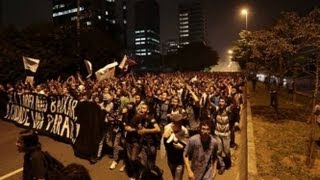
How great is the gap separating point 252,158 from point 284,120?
28.3ft

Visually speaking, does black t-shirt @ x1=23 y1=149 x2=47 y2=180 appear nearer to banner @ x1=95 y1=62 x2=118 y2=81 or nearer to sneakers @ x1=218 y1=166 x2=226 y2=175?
sneakers @ x1=218 y1=166 x2=226 y2=175

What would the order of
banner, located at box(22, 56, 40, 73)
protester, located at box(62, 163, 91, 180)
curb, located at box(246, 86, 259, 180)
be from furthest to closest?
banner, located at box(22, 56, 40, 73) → curb, located at box(246, 86, 259, 180) → protester, located at box(62, 163, 91, 180)

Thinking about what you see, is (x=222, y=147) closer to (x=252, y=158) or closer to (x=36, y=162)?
(x=252, y=158)

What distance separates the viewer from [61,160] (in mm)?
11055

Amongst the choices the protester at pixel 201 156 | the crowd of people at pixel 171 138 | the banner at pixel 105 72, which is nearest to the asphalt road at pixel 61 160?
the crowd of people at pixel 171 138

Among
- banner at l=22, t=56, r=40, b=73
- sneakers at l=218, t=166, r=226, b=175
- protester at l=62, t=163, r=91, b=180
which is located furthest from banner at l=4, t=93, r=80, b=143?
protester at l=62, t=163, r=91, b=180

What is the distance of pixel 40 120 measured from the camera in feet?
49.3

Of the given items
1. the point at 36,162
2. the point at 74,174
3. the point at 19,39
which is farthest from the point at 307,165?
the point at 19,39

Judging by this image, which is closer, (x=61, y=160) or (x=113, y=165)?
(x=113, y=165)

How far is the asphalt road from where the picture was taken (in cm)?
967

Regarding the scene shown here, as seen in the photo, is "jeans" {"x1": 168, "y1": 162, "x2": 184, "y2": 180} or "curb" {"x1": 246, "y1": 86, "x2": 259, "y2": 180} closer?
"jeans" {"x1": 168, "y1": 162, "x2": 184, "y2": 180}

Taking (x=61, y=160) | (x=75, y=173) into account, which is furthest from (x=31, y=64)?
(x=75, y=173)

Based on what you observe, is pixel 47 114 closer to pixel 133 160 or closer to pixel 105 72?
pixel 133 160

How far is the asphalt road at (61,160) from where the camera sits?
967 centimetres
